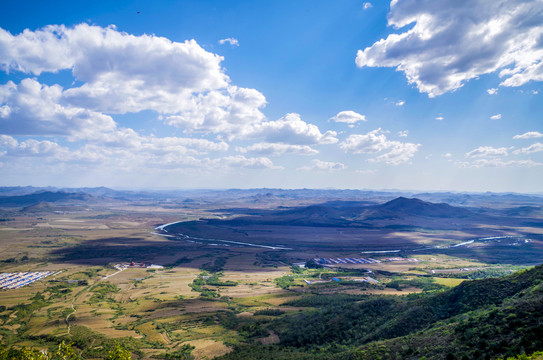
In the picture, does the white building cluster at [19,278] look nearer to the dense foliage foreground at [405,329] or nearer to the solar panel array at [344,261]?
the dense foliage foreground at [405,329]

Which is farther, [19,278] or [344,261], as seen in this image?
[344,261]

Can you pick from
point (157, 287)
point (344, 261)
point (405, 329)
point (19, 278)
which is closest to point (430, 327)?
point (405, 329)

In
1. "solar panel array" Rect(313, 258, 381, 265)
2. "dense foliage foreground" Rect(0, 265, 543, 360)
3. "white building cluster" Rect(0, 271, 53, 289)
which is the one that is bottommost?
"solar panel array" Rect(313, 258, 381, 265)

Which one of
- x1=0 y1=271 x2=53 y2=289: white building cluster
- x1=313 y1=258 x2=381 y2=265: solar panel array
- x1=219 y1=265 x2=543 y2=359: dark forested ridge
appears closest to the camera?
x1=219 y1=265 x2=543 y2=359: dark forested ridge

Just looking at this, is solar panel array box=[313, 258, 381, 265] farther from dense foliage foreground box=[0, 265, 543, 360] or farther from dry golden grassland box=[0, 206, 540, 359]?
dense foliage foreground box=[0, 265, 543, 360]

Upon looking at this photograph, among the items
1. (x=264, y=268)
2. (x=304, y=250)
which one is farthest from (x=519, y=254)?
(x=264, y=268)

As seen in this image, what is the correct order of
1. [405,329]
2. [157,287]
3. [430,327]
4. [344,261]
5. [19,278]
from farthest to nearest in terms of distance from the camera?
1. [344,261]
2. [19,278]
3. [157,287]
4. [405,329]
5. [430,327]

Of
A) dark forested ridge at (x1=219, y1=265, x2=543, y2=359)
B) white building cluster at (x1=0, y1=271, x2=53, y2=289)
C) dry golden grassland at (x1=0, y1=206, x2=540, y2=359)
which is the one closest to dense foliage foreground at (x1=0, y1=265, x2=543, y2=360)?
dark forested ridge at (x1=219, y1=265, x2=543, y2=359)

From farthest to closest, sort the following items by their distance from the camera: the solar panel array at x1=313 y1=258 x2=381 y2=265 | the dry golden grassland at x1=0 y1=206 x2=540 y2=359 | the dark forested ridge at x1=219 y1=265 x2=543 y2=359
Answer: the solar panel array at x1=313 y1=258 x2=381 y2=265
the dry golden grassland at x1=0 y1=206 x2=540 y2=359
the dark forested ridge at x1=219 y1=265 x2=543 y2=359

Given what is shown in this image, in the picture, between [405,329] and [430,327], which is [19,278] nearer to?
[405,329]

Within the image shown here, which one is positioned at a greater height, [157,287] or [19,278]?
[19,278]
